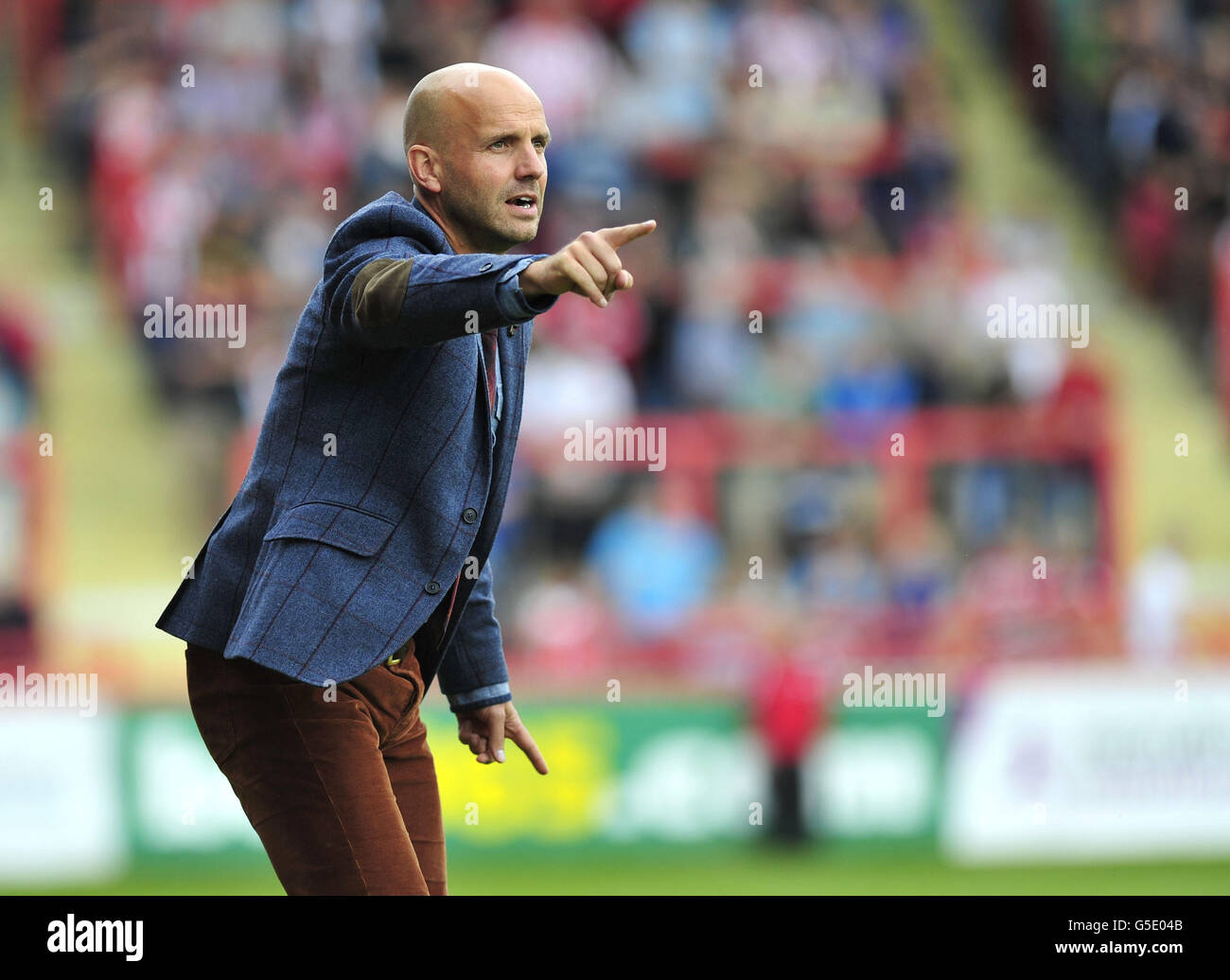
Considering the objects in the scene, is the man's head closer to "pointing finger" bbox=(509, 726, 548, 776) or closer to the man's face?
the man's face

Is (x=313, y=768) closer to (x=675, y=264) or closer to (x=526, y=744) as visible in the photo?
(x=526, y=744)

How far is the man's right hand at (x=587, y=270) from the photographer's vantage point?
2.70m

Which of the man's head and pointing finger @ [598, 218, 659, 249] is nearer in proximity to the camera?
pointing finger @ [598, 218, 659, 249]

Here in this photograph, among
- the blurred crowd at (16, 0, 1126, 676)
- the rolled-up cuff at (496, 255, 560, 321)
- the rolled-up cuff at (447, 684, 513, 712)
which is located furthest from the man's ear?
the blurred crowd at (16, 0, 1126, 676)

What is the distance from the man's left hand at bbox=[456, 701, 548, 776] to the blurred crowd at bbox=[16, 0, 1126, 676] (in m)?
6.46

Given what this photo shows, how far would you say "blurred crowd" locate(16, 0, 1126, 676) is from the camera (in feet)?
34.5

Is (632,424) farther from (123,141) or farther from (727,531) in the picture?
(123,141)

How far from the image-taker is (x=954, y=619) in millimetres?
10586

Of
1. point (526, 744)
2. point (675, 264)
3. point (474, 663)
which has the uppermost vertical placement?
point (675, 264)

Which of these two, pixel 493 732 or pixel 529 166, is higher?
pixel 529 166

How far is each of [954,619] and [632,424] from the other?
210 centimetres

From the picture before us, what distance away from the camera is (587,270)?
271 centimetres

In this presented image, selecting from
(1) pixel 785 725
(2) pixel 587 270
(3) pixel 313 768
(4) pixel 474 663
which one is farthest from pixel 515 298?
(1) pixel 785 725

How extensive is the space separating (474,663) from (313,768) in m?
0.64
